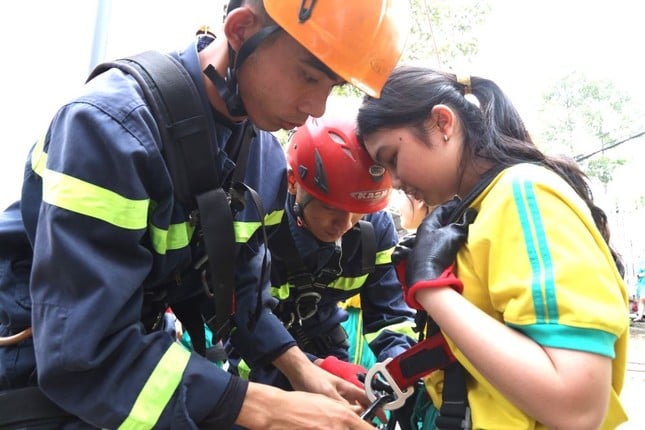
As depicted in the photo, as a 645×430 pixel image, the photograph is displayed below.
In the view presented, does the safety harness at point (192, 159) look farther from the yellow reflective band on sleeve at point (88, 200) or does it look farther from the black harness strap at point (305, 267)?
the black harness strap at point (305, 267)

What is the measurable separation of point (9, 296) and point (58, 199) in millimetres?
400

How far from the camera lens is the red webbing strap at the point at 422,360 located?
1635 mm

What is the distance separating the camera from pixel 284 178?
7.01 ft

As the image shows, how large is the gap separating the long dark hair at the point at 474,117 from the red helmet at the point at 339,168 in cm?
47

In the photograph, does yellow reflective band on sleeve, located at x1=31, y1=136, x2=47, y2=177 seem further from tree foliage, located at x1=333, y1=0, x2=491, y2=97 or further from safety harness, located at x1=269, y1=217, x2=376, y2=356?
tree foliage, located at x1=333, y1=0, x2=491, y2=97

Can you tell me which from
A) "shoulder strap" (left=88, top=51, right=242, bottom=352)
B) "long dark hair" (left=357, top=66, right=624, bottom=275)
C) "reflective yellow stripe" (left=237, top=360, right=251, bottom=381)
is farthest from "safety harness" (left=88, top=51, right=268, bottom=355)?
"reflective yellow stripe" (left=237, top=360, right=251, bottom=381)

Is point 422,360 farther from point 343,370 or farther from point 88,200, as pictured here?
point 88,200

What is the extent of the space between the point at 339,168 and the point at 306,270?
582 millimetres

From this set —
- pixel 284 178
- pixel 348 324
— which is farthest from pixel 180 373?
pixel 348 324

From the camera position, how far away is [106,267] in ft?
4.06

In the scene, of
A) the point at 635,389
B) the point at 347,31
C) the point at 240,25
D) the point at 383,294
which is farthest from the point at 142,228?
the point at 635,389

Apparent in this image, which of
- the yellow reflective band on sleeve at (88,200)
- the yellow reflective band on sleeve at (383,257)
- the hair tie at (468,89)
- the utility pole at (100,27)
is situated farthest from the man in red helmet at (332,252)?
the utility pole at (100,27)

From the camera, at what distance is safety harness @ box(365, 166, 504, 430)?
1536mm

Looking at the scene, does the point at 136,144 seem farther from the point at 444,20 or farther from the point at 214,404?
the point at 444,20
